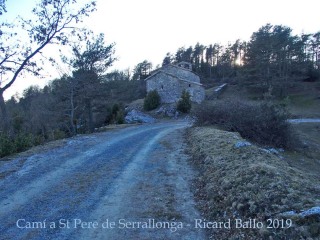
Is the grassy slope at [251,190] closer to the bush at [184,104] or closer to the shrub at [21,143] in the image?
the shrub at [21,143]

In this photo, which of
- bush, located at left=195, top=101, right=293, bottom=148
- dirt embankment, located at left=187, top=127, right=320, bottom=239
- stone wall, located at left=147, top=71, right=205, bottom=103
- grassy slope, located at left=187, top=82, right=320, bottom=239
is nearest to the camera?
dirt embankment, located at left=187, top=127, right=320, bottom=239

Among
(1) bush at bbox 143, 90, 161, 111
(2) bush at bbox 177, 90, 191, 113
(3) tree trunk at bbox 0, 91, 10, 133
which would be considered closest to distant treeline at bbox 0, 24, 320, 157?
(3) tree trunk at bbox 0, 91, 10, 133

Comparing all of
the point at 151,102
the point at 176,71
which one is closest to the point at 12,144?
the point at 151,102

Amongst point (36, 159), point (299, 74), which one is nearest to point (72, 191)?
point (36, 159)

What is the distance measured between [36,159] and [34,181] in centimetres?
338

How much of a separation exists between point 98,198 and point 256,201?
3487 mm

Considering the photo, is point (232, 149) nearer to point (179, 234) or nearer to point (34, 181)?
point (179, 234)

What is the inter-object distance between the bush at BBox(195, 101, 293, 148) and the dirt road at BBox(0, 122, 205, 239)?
685 centimetres

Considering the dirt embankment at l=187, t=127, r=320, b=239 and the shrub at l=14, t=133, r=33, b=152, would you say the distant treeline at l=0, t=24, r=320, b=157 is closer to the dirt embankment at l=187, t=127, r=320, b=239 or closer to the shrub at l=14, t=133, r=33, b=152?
the shrub at l=14, t=133, r=33, b=152

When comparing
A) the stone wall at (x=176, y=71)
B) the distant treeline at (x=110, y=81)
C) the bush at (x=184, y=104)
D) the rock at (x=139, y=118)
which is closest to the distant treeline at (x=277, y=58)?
the distant treeline at (x=110, y=81)

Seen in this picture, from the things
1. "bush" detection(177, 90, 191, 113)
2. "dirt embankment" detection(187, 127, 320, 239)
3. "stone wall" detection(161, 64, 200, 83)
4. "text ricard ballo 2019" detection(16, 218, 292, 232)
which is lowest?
"text ricard ballo 2019" detection(16, 218, 292, 232)

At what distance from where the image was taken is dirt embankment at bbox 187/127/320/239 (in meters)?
3.91

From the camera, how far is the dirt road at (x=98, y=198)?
4.82 m

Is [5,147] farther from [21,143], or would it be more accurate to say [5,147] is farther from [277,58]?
[277,58]
